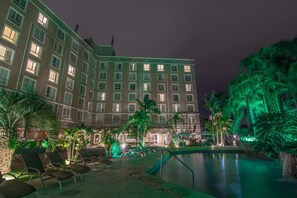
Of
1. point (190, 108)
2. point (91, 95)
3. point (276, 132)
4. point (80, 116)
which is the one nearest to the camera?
point (276, 132)

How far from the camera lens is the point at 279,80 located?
17484 mm

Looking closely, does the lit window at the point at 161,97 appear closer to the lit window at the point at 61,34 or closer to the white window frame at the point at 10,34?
the lit window at the point at 61,34

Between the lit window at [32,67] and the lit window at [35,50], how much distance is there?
146cm

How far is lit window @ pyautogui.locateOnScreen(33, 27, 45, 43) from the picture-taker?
85.1 ft

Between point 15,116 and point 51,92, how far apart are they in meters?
24.8

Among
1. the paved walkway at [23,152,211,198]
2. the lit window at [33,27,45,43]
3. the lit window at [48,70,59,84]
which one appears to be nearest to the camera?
the paved walkway at [23,152,211,198]

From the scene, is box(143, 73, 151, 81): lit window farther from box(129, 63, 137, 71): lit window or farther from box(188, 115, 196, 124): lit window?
box(188, 115, 196, 124): lit window

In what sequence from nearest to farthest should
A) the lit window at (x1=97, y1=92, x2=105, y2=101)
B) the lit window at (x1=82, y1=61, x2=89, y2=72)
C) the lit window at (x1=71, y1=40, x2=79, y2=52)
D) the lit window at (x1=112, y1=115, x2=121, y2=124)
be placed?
the lit window at (x1=71, y1=40, x2=79, y2=52) < the lit window at (x1=82, y1=61, x2=89, y2=72) < the lit window at (x1=112, y1=115, x2=121, y2=124) < the lit window at (x1=97, y1=92, x2=105, y2=101)

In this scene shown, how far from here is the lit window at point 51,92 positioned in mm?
27219

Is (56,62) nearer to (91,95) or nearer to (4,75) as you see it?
(4,75)

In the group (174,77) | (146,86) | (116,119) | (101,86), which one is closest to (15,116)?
(116,119)

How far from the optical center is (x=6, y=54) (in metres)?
21.7

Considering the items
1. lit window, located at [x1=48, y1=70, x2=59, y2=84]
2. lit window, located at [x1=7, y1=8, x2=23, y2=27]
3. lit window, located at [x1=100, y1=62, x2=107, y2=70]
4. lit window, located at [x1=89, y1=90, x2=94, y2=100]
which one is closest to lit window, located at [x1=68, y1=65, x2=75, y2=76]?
lit window, located at [x1=48, y1=70, x2=59, y2=84]

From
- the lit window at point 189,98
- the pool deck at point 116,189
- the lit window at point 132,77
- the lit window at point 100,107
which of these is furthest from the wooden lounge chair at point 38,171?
the lit window at point 189,98
